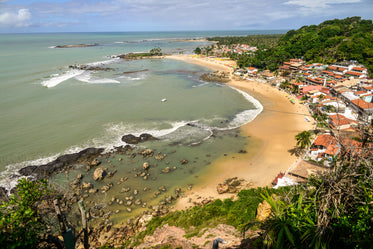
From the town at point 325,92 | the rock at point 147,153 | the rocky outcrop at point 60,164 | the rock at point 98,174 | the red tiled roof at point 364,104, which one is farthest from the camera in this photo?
the red tiled roof at point 364,104

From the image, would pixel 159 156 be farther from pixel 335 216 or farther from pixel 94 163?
pixel 335 216

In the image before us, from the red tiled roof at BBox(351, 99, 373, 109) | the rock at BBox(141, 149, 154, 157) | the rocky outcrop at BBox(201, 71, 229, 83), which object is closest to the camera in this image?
the rock at BBox(141, 149, 154, 157)

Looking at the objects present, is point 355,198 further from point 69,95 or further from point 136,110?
point 69,95

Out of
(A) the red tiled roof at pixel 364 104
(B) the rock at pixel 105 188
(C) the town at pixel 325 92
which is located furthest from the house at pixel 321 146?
(B) the rock at pixel 105 188

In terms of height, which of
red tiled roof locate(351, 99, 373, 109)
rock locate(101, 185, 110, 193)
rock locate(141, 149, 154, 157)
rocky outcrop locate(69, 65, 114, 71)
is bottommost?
rock locate(101, 185, 110, 193)

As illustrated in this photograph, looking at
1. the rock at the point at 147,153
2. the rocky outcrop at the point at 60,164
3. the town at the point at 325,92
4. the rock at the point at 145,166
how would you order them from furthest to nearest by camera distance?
the rock at the point at 147,153 < the town at the point at 325,92 < the rock at the point at 145,166 < the rocky outcrop at the point at 60,164

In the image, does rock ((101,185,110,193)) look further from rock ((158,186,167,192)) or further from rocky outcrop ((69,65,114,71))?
rocky outcrop ((69,65,114,71))

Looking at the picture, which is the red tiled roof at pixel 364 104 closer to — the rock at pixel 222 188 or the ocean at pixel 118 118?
the ocean at pixel 118 118

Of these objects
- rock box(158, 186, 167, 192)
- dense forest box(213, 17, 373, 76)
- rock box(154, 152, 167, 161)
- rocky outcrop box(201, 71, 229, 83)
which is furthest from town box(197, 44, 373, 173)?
rock box(154, 152, 167, 161)
